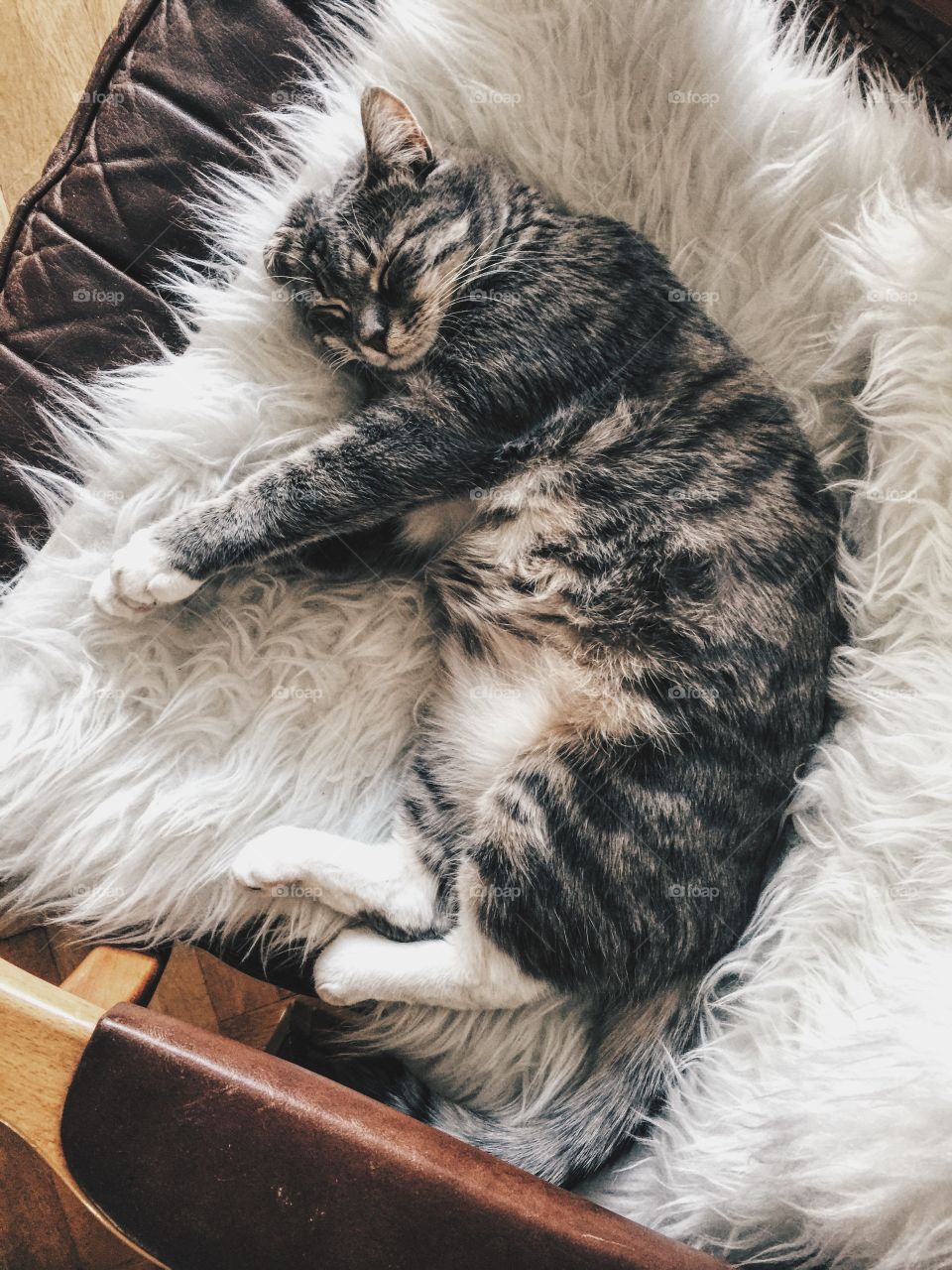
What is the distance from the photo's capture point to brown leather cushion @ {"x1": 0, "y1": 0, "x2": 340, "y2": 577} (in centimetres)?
95

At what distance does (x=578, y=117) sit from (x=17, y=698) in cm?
84

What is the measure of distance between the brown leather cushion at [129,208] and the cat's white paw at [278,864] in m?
0.40

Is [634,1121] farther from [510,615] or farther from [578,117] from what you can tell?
[578,117]

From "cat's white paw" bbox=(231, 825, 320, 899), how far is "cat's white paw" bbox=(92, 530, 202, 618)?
0.84ft

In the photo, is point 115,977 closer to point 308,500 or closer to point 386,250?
point 308,500

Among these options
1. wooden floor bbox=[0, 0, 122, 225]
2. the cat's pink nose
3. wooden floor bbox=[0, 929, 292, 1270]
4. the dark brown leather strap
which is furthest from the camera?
wooden floor bbox=[0, 0, 122, 225]

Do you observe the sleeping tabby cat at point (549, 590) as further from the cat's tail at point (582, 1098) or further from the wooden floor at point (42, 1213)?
the wooden floor at point (42, 1213)

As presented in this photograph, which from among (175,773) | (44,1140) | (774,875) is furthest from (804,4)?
(44,1140)

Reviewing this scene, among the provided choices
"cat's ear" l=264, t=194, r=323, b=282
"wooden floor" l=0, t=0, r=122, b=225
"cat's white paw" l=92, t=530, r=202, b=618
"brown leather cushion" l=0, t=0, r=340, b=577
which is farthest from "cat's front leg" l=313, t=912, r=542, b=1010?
"wooden floor" l=0, t=0, r=122, b=225

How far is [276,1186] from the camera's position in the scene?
2.14 ft

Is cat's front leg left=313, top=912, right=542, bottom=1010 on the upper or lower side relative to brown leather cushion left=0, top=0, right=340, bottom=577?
lower

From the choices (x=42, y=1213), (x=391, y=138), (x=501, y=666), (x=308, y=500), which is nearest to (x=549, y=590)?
(x=501, y=666)

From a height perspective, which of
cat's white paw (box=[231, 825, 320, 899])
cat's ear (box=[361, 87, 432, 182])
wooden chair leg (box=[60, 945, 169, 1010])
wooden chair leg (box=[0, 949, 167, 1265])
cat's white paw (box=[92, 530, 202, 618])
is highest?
cat's ear (box=[361, 87, 432, 182])

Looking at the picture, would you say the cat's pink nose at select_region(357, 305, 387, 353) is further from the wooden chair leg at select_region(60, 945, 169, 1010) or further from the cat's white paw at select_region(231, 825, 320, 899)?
the wooden chair leg at select_region(60, 945, 169, 1010)
